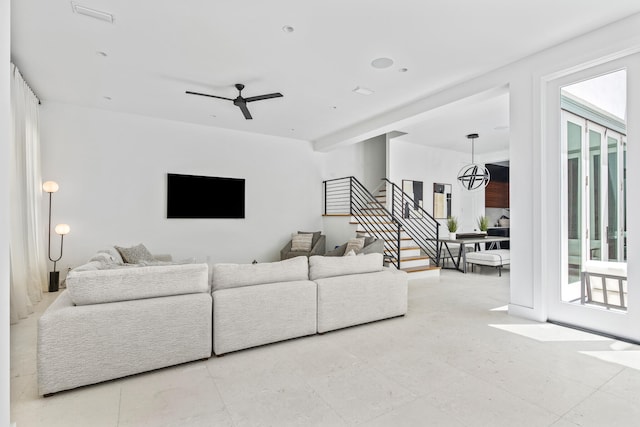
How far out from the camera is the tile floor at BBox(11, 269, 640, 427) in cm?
185

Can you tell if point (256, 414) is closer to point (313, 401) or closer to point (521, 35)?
point (313, 401)

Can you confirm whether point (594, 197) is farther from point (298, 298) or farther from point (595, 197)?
point (298, 298)

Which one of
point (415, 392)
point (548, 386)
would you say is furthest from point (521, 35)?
point (415, 392)

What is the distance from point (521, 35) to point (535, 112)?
818mm

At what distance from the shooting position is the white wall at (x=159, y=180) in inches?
205

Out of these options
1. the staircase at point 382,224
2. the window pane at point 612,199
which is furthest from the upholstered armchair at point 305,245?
the window pane at point 612,199

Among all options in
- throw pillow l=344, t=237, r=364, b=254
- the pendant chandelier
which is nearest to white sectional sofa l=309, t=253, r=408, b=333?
throw pillow l=344, t=237, r=364, b=254

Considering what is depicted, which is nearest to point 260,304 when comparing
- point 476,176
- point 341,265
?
point 341,265

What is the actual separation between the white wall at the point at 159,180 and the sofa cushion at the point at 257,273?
3.73 m

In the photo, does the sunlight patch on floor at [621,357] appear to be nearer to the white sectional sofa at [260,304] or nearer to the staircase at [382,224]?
the white sectional sofa at [260,304]

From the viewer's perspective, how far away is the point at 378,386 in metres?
2.19

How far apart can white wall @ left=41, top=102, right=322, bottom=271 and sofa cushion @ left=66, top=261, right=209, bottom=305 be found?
3.33 metres

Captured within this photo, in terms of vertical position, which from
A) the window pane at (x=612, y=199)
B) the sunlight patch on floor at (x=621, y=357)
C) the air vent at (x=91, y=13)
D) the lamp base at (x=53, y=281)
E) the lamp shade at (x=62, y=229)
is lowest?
the sunlight patch on floor at (x=621, y=357)

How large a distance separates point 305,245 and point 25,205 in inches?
176
